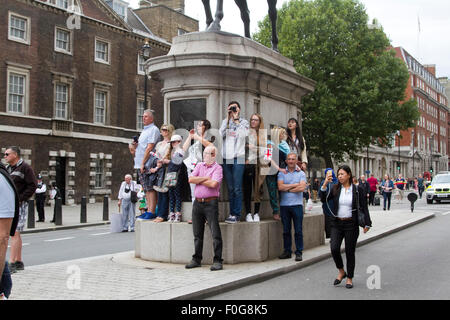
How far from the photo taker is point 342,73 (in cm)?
3459

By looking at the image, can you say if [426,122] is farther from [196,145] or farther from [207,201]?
[207,201]

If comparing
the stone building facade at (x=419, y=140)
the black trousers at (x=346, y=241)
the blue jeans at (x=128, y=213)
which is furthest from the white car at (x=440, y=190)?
the stone building facade at (x=419, y=140)

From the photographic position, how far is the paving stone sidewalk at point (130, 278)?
6.02m

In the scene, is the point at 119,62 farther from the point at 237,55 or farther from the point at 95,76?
the point at 237,55

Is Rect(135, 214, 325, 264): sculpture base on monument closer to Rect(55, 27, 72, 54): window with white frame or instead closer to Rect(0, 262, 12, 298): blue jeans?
Rect(0, 262, 12, 298): blue jeans

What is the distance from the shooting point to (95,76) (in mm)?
33906

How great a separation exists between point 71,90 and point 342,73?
1747cm

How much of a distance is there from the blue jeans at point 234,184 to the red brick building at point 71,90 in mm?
22395

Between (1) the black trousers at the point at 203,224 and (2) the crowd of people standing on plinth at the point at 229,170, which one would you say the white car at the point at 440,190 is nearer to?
(2) the crowd of people standing on plinth at the point at 229,170

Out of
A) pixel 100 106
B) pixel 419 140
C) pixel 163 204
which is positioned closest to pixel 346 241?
pixel 163 204

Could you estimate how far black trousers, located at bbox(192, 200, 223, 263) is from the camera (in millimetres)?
7586

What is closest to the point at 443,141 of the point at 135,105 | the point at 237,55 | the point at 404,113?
the point at 404,113

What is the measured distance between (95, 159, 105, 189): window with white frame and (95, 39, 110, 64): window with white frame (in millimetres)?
6689

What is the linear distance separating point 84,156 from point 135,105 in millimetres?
6586
